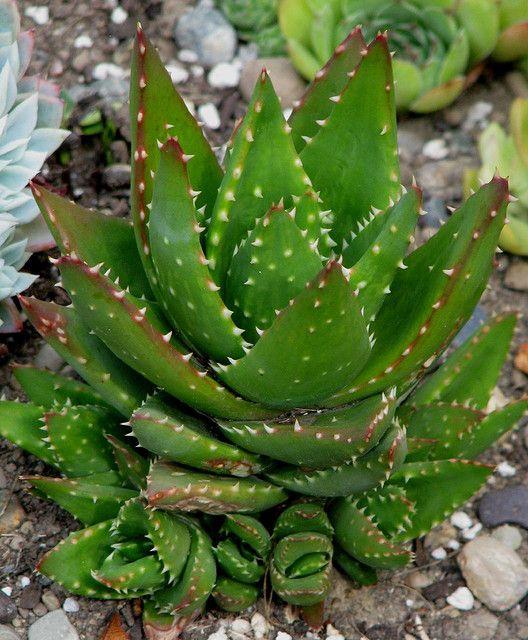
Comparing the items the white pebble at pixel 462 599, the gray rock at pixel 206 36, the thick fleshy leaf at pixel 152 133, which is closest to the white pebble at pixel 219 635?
the white pebble at pixel 462 599

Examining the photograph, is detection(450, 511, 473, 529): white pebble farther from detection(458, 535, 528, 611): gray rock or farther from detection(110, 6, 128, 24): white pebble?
detection(110, 6, 128, 24): white pebble

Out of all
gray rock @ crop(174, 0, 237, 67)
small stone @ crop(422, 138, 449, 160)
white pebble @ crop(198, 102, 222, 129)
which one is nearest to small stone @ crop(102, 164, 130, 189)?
white pebble @ crop(198, 102, 222, 129)

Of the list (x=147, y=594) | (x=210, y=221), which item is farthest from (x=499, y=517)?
(x=210, y=221)

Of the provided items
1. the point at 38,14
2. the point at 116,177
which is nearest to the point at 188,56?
the point at 38,14

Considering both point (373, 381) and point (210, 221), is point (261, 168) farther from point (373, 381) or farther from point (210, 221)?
point (373, 381)

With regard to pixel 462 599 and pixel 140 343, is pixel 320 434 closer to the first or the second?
pixel 140 343
